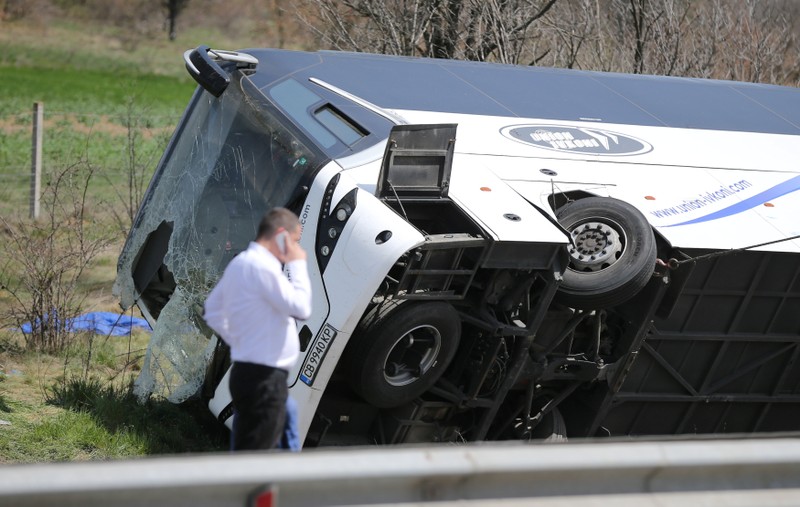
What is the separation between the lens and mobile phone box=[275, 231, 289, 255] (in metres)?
4.88

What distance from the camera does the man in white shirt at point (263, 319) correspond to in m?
4.76

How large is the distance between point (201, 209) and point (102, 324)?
3172 millimetres

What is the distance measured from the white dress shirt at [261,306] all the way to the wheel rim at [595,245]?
7.75 ft

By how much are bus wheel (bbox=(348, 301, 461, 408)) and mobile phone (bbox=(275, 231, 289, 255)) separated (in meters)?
1.26

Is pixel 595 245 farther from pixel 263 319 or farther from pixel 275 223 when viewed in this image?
pixel 263 319

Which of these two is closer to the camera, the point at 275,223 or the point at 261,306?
the point at 261,306

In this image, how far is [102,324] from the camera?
10.4 metres

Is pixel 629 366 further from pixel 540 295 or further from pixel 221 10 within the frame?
pixel 221 10

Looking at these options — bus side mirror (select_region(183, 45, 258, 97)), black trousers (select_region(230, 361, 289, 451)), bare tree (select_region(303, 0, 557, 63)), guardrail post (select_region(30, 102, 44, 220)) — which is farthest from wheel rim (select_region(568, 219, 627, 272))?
guardrail post (select_region(30, 102, 44, 220))

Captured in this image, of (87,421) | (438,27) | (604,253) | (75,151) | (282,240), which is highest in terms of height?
(282,240)

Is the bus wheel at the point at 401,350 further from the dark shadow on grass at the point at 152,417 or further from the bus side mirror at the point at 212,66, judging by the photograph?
the bus side mirror at the point at 212,66

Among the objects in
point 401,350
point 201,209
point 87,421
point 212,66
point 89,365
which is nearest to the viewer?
point 401,350

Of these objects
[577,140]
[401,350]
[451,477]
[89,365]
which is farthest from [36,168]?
[451,477]

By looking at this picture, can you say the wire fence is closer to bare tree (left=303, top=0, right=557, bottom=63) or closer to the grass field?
the grass field
